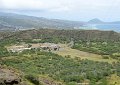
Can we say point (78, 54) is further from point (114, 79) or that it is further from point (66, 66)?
point (114, 79)

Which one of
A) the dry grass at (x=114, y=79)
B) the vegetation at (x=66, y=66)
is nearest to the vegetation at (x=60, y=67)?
the vegetation at (x=66, y=66)

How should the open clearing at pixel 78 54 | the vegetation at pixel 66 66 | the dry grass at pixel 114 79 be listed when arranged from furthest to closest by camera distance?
Result: the open clearing at pixel 78 54
the vegetation at pixel 66 66
the dry grass at pixel 114 79

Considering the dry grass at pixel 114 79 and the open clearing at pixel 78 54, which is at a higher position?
the dry grass at pixel 114 79

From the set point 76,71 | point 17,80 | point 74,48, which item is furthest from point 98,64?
point 17,80

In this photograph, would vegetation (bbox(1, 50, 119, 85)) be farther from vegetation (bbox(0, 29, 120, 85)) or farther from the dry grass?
the dry grass

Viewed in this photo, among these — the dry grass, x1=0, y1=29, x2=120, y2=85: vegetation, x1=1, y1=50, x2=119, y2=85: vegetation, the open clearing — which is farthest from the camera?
the open clearing

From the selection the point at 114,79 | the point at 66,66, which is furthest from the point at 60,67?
the point at 114,79

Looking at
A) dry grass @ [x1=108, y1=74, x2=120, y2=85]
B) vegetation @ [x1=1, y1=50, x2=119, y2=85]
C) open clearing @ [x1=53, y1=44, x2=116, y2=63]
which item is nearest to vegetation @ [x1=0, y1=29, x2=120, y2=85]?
vegetation @ [x1=1, y1=50, x2=119, y2=85]

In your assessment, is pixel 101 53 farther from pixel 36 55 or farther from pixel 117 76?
pixel 117 76

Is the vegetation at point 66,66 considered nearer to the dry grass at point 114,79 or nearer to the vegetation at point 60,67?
the vegetation at point 60,67

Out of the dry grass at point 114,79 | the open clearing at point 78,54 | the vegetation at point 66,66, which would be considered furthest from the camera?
the open clearing at point 78,54

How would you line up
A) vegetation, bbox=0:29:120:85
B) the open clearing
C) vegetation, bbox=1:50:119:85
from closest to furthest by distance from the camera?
vegetation, bbox=0:29:120:85, vegetation, bbox=1:50:119:85, the open clearing
